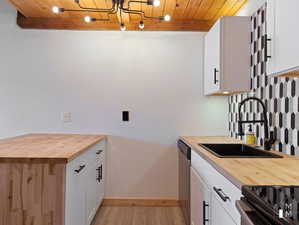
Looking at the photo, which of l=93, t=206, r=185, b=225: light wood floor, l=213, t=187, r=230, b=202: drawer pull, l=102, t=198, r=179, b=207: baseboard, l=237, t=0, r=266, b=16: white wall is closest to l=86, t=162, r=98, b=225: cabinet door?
l=93, t=206, r=185, b=225: light wood floor

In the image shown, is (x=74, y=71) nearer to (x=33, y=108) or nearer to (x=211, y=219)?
(x=33, y=108)

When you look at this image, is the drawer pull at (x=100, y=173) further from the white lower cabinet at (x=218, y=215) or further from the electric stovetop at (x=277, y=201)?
the electric stovetop at (x=277, y=201)

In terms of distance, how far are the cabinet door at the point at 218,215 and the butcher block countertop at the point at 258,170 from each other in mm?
213

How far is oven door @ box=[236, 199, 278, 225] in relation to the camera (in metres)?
0.91

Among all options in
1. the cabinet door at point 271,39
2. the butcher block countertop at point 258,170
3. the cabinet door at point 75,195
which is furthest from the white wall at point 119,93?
the cabinet door at point 271,39

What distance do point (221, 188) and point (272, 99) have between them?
3.47 ft

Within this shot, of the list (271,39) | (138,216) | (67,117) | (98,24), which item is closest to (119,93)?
(67,117)

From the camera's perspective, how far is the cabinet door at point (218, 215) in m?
1.47

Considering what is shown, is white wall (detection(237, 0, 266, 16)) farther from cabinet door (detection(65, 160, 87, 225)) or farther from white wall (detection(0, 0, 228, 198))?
cabinet door (detection(65, 160, 87, 225))

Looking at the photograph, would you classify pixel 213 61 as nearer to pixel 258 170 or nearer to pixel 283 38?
pixel 283 38

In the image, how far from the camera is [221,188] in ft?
5.29

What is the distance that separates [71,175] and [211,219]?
1002 millimetres

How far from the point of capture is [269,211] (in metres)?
0.88

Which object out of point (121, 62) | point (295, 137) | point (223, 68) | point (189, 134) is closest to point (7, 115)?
point (121, 62)
